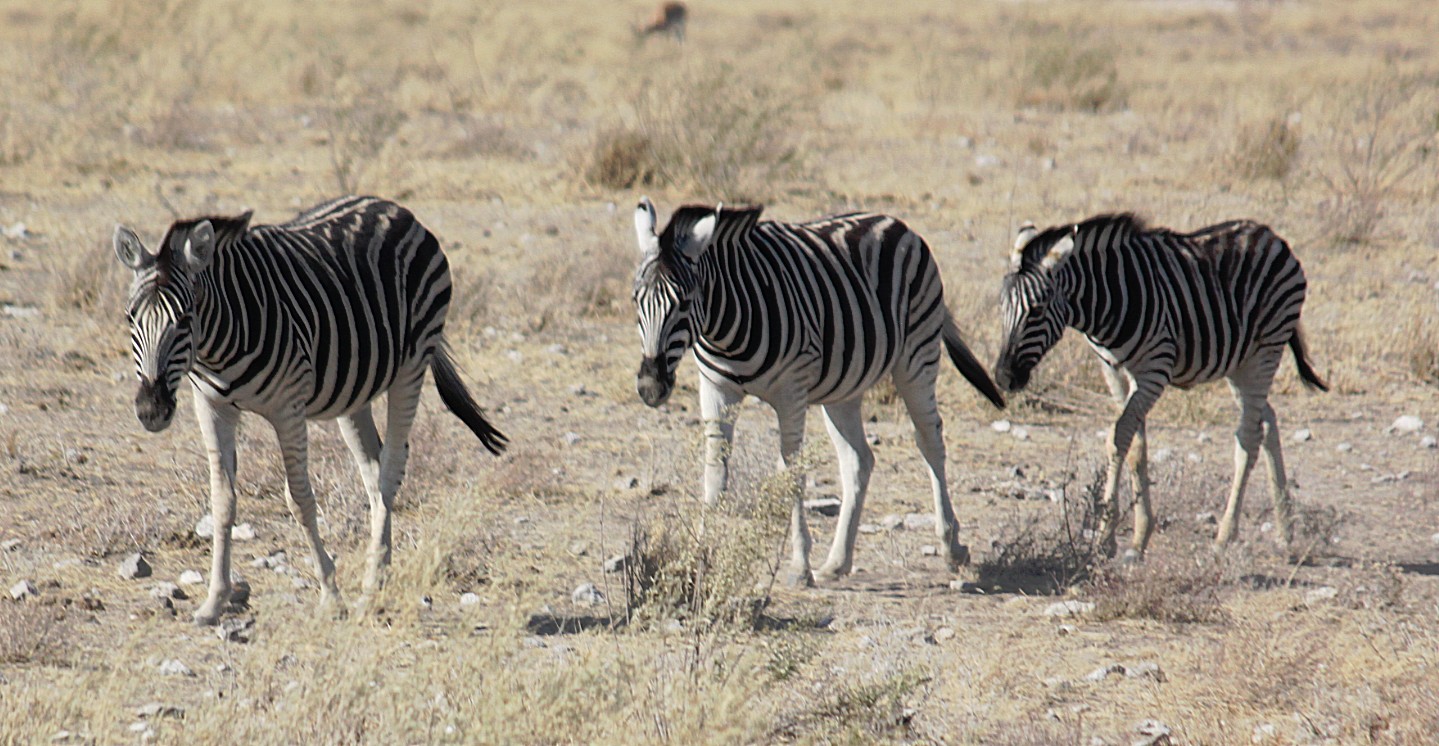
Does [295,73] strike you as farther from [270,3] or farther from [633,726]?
[633,726]

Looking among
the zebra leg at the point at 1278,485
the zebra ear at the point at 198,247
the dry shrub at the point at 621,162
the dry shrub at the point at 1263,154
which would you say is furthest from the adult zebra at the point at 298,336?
the dry shrub at the point at 1263,154

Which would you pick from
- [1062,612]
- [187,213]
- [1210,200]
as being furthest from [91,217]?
[1210,200]

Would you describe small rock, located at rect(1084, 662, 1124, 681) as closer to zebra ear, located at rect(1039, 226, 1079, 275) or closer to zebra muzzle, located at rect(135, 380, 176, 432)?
zebra ear, located at rect(1039, 226, 1079, 275)

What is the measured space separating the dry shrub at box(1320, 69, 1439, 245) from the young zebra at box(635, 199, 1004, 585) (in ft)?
26.7

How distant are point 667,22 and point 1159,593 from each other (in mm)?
32540

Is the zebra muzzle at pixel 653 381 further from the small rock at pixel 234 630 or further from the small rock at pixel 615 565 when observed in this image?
the small rock at pixel 234 630

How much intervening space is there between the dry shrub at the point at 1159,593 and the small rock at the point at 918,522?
3.62ft

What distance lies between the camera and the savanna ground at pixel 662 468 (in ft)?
14.7

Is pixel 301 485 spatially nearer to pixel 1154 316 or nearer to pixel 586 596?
pixel 586 596

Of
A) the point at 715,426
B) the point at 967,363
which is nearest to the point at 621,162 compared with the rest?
the point at 967,363

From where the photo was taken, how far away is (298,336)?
5312 millimetres

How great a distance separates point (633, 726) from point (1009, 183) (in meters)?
12.6

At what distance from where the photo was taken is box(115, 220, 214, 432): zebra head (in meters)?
4.58

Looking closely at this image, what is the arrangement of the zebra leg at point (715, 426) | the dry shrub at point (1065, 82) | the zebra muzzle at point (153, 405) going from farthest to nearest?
the dry shrub at point (1065, 82) < the zebra leg at point (715, 426) < the zebra muzzle at point (153, 405)
